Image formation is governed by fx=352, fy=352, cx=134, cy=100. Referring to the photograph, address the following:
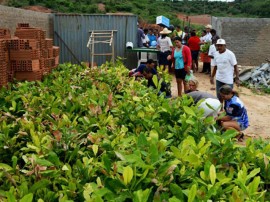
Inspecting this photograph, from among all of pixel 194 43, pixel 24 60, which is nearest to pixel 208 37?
pixel 194 43

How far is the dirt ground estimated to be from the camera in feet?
23.9

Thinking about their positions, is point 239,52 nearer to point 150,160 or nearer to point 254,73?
point 254,73

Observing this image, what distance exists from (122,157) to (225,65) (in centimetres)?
541

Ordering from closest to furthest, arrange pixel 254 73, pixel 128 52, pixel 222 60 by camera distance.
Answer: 1. pixel 222 60
2. pixel 254 73
3. pixel 128 52

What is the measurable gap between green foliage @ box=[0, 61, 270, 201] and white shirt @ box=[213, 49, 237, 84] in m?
3.80

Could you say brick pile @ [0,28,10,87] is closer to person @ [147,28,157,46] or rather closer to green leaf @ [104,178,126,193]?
green leaf @ [104,178,126,193]

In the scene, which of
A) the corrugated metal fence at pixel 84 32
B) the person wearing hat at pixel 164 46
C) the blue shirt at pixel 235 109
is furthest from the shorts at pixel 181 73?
the corrugated metal fence at pixel 84 32

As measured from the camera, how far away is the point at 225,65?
6.76 meters

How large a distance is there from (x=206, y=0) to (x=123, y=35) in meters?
58.5

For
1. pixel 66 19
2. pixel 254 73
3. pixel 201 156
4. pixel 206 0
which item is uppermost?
pixel 206 0

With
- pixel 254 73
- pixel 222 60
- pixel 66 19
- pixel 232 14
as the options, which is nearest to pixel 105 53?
pixel 66 19

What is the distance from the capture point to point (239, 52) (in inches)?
551

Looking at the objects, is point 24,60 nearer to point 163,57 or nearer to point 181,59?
point 181,59

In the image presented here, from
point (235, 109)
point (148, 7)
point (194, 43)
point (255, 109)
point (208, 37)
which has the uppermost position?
point (148, 7)
